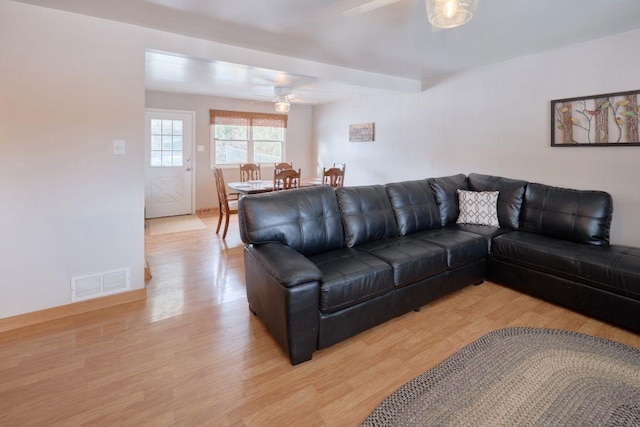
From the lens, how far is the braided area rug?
1482mm

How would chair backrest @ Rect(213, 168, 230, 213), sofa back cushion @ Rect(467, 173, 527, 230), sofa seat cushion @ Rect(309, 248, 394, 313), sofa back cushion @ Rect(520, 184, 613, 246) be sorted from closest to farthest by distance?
sofa seat cushion @ Rect(309, 248, 394, 313), sofa back cushion @ Rect(520, 184, 613, 246), sofa back cushion @ Rect(467, 173, 527, 230), chair backrest @ Rect(213, 168, 230, 213)

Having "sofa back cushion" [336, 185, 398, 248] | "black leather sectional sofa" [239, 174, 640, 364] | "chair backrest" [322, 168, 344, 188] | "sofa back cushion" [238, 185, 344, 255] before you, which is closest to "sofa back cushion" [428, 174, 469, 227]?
"black leather sectional sofa" [239, 174, 640, 364]

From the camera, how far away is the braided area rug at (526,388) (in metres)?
1.48

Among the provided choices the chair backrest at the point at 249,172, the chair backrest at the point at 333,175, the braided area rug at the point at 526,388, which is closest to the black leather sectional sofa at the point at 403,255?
the braided area rug at the point at 526,388

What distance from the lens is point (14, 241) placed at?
2.22 metres

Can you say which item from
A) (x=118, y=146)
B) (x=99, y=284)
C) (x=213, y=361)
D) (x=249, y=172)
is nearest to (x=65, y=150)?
(x=118, y=146)

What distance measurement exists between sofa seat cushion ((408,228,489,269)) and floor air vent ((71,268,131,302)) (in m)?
2.56

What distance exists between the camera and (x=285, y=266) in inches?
72.5

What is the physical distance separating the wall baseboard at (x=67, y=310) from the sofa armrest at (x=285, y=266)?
4.30 ft

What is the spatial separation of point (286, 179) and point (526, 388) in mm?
3348

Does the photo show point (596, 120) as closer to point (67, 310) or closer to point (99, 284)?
point (99, 284)

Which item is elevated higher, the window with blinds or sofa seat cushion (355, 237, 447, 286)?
the window with blinds

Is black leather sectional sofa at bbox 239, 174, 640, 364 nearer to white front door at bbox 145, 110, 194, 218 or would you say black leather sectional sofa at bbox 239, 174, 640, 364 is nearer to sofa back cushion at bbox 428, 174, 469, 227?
sofa back cushion at bbox 428, 174, 469, 227

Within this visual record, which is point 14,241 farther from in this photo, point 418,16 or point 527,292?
point 527,292
